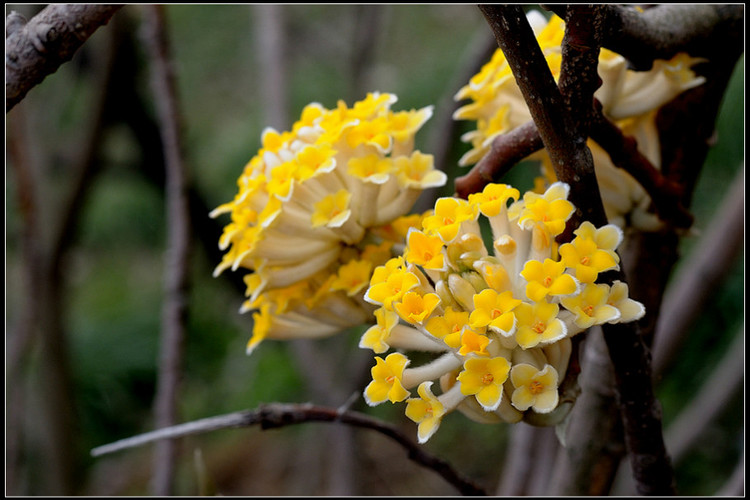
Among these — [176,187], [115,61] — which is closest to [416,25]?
[115,61]

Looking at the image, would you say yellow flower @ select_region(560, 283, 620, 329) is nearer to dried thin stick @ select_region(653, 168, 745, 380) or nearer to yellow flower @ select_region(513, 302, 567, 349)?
yellow flower @ select_region(513, 302, 567, 349)

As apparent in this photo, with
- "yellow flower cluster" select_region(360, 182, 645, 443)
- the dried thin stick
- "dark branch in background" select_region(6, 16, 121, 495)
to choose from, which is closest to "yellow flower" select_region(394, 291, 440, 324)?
"yellow flower cluster" select_region(360, 182, 645, 443)

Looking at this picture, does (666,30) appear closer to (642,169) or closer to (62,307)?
(642,169)

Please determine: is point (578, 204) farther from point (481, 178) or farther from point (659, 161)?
point (659, 161)

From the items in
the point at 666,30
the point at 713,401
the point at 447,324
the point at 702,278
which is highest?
the point at 666,30

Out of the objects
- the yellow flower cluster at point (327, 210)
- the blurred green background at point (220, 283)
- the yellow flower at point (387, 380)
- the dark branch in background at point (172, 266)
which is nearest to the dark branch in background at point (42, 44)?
the yellow flower cluster at point (327, 210)

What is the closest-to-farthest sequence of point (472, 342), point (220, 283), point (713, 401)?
point (472, 342) → point (713, 401) → point (220, 283)

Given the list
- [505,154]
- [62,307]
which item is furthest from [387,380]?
[62,307]
